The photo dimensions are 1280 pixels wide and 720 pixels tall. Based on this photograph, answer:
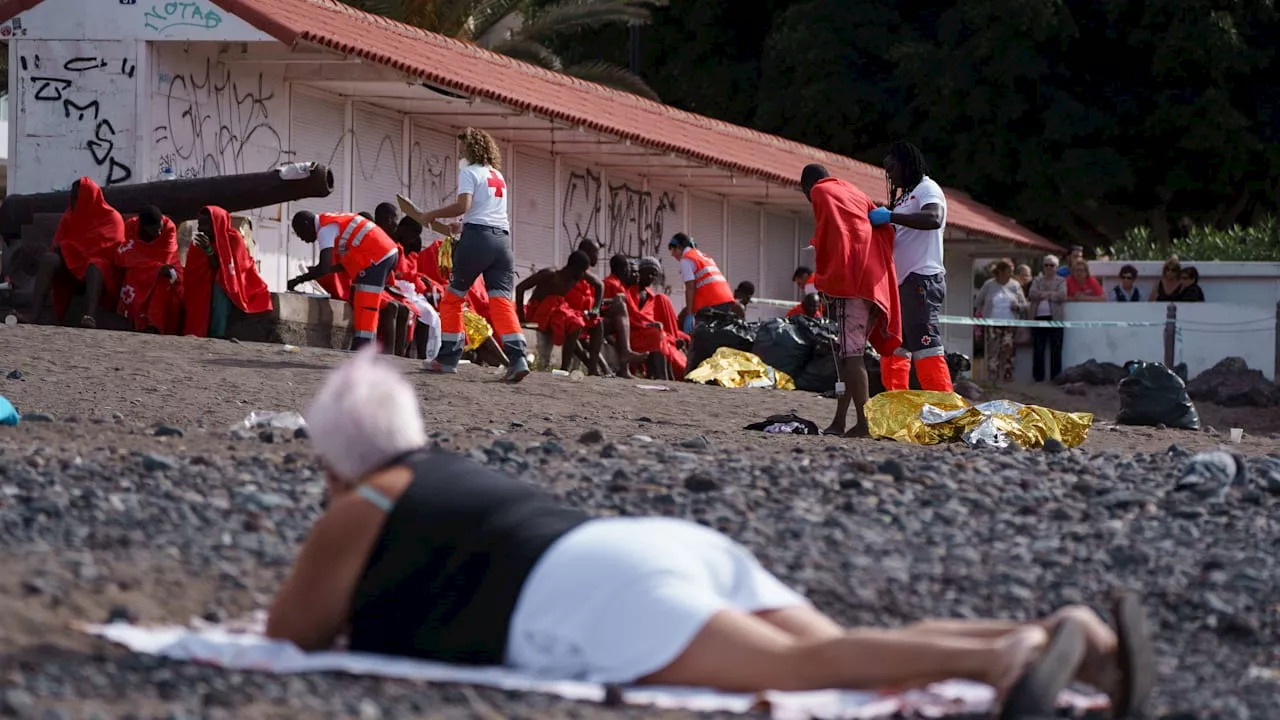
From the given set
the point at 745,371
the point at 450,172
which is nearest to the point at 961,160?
the point at 450,172

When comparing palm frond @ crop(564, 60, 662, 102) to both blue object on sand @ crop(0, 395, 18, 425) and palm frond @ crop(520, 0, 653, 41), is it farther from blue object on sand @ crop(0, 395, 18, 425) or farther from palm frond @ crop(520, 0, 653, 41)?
blue object on sand @ crop(0, 395, 18, 425)

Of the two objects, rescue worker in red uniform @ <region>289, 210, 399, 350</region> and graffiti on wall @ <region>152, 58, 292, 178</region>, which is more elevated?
graffiti on wall @ <region>152, 58, 292, 178</region>

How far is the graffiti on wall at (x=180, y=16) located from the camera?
16484 millimetres

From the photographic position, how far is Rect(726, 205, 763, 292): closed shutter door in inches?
1048

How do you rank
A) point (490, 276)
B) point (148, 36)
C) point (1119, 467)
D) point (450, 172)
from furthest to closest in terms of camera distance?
point (450, 172)
point (148, 36)
point (490, 276)
point (1119, 467)

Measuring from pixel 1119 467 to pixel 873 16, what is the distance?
986 inches

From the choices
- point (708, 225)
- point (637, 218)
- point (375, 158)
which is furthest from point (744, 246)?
point (375, 158)

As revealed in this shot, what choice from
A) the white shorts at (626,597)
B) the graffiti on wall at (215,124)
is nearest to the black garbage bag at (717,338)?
the graffiti on wall at (215,124)

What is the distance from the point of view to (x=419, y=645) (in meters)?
4.55

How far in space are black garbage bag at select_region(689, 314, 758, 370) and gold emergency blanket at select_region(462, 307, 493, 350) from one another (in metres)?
2.72

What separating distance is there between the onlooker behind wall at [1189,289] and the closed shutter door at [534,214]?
8679 millimetres

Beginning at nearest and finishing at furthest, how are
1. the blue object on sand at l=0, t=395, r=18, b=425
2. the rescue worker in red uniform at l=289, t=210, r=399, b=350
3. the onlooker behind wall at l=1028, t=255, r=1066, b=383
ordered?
the blue object on sand at l=0, t=395, r=18, b=425 → the rescue worker in red uniform at l=289, t=210, r=399, b=350 → the onlooker behind wall at l=1028, t=255, r=1066, b=383

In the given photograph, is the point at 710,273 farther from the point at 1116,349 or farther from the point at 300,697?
the point at 300,697

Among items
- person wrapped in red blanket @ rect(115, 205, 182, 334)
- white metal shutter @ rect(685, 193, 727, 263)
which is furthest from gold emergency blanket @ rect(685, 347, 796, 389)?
white metal shutter @ rect(685, 193, 727, 263)
